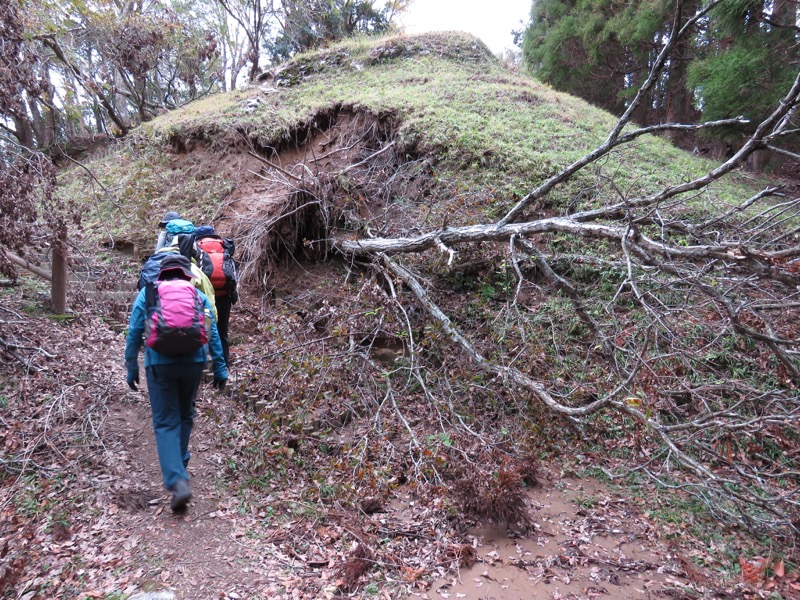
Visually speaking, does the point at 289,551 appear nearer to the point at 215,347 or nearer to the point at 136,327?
the point at 215,347

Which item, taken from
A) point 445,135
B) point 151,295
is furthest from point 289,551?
point 445,135

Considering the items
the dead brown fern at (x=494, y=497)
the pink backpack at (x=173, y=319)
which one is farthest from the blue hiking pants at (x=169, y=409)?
the dead brown fern at (x=494, y=497)

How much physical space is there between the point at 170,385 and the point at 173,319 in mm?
553

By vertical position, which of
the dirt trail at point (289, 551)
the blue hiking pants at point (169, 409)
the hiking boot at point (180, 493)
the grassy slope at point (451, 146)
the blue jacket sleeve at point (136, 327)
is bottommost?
the dirt trail at point (289, 551)

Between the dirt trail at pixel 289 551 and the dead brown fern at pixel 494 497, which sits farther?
the dead brown fern at pixel 494 497

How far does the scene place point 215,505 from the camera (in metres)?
4.12

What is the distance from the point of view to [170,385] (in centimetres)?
356

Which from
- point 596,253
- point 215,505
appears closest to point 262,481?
point 215,505

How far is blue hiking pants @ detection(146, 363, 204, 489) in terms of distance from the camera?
3.53m

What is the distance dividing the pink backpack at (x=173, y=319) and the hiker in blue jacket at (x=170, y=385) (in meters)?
0.11

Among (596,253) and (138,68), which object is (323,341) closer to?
(596,253)

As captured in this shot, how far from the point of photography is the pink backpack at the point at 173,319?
11.1 ft

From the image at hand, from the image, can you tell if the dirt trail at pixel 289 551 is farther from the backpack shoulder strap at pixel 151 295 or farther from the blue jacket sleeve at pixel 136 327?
the backpack shoulder strap at pixel 151 295

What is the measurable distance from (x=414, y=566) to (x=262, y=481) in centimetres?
171
